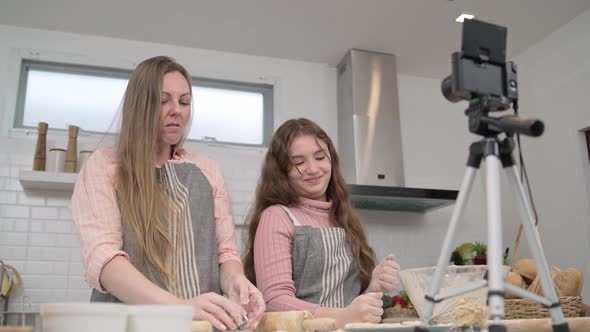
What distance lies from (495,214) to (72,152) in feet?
9.35

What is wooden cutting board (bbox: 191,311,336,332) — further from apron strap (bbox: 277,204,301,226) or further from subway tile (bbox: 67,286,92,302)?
subway tile (bbox: 67,286,92,302)

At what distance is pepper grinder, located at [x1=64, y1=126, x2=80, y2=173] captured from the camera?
10.0ft

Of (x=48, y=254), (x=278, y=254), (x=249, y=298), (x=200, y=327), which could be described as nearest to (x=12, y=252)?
(x=48, y=254)

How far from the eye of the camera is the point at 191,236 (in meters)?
1.39

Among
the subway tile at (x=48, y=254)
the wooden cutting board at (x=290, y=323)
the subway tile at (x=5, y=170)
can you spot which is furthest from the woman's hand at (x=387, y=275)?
the subway tile at (x=5, y=170)

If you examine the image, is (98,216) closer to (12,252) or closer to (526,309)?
(526,309)

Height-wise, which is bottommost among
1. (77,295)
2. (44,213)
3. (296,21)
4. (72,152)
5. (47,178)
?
(77,295)

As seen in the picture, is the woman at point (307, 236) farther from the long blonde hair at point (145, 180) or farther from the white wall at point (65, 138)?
the white wall at point (65, 138)

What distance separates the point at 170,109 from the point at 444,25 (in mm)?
2445

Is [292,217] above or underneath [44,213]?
underneath

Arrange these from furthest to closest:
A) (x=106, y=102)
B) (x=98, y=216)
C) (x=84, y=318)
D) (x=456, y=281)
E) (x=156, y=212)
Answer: (x=106, y=102) < (x=156, y=212) < (x=98, y=216) < (x=456, y=281) < (x=84, y=318)

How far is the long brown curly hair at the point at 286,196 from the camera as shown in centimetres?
172

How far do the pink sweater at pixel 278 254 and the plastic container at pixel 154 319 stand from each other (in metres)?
0.70

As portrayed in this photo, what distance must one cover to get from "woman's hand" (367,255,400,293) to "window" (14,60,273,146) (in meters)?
2.18
